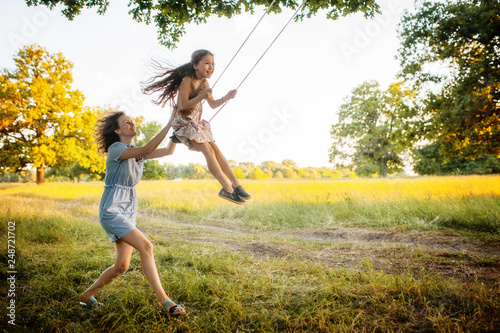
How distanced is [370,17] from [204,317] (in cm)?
579

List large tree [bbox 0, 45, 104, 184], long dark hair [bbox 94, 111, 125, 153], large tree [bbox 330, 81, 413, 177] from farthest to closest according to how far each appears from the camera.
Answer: large tree [bbox 330, 81, 413, 177] → large tree [bbox 0, 45, 104, 184] → long dark hair [bbox 94, 111, 125, 153]

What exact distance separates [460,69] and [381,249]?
8521mm

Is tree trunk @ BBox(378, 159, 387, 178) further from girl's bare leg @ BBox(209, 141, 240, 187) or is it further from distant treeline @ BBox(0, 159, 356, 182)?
girl's bare leg @ BBox(209, 141, 240, 187)

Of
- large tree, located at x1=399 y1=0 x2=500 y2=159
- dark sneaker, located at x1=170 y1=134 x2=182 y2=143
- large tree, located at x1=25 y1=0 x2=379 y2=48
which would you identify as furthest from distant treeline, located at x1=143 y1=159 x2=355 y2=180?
dark sneaker, located at x1=170 y1=134 x2=182 y2=143

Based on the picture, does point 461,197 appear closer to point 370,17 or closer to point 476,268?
point 476,268

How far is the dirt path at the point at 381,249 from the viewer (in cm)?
439

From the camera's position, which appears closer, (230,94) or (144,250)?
(144,250)

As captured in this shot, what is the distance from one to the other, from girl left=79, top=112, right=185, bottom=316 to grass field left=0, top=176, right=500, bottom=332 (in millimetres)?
390

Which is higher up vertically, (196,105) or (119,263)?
(196,105)

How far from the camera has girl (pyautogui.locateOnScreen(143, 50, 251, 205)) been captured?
3420 millimetres

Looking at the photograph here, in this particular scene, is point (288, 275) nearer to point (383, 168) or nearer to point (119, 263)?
point (119, 263)

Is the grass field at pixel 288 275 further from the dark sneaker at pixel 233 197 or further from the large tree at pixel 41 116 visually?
the large tree at pixel 41 116

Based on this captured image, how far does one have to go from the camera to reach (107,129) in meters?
3.30

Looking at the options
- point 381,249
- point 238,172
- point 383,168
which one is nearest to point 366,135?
point 383,168
